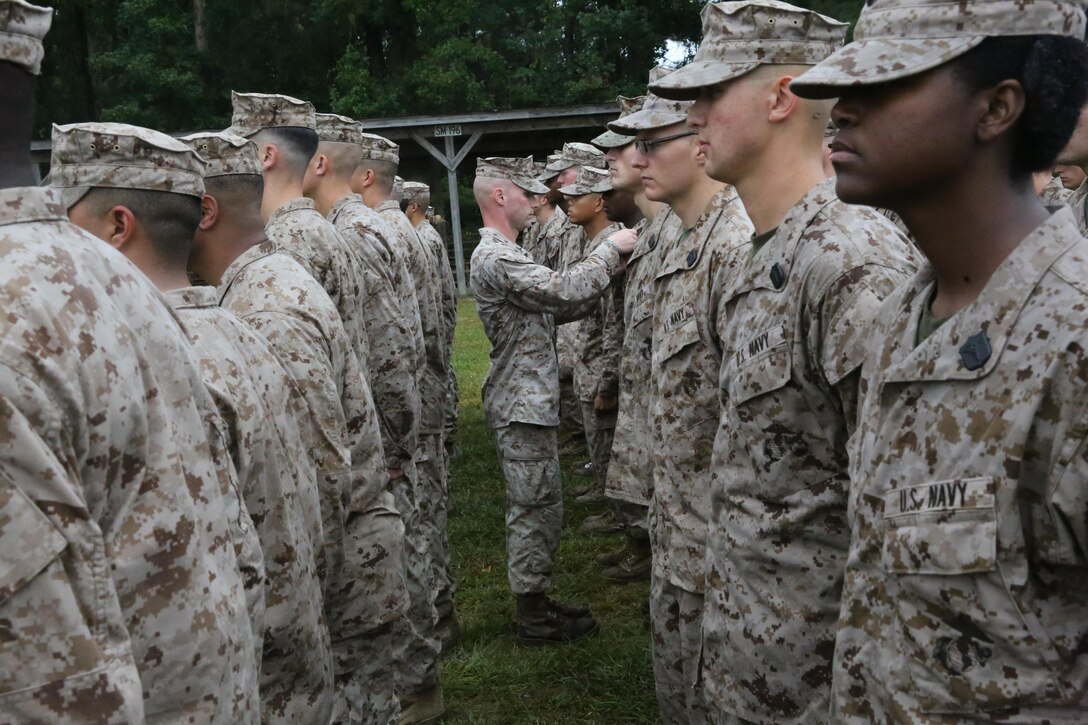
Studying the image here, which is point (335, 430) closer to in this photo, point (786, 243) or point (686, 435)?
point (686, 435)

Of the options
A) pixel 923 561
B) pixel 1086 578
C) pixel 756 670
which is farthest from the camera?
pixel 756 670

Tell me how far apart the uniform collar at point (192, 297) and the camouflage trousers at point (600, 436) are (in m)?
5.42

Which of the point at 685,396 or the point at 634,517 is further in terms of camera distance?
the point at 634,517

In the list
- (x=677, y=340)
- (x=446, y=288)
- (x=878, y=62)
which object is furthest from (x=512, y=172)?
(x=878, y=62)

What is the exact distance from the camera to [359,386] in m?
4.04

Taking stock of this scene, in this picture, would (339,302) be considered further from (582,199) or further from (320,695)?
(582,199)

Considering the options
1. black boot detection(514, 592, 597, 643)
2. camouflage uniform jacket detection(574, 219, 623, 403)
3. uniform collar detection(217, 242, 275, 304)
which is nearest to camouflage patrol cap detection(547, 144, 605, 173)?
camouflage uniform jacket detection(574, 219, 623, 403)

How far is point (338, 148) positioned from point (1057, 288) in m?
4.93

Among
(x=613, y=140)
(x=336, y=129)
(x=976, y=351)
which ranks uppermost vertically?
(x=336, y=129)

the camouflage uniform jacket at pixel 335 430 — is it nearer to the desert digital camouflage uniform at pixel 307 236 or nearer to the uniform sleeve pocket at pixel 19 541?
the desert digital camouflage uniform at pixel 307 236

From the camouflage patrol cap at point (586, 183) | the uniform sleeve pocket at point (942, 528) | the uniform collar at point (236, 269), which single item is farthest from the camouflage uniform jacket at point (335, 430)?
the camouflage patrol cap at point (586, 183)

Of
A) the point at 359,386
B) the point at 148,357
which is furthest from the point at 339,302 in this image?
the point at 148,357

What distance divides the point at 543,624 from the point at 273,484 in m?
3.73

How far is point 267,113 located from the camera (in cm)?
516
